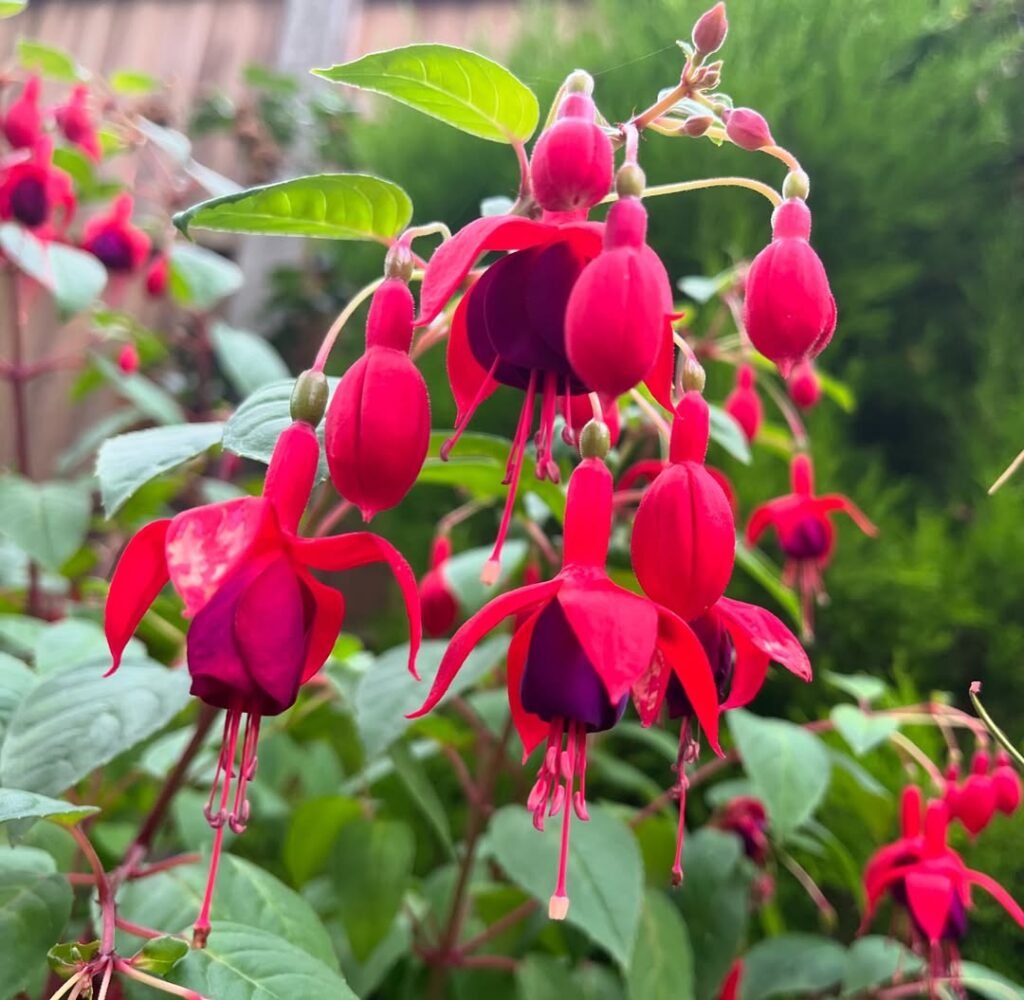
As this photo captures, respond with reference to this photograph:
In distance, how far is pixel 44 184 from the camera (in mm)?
910

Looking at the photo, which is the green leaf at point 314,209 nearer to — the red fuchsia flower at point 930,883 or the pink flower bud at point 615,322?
the pink flower bud at point 615,322

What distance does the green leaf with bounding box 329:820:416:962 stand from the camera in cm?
72

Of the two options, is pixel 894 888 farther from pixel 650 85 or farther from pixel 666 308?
pixel 650 85

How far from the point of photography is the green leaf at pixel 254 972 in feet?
1.31

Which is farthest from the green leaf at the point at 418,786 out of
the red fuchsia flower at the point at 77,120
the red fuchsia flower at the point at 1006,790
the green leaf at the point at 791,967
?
the red fuchsia flower at the point at 77,120

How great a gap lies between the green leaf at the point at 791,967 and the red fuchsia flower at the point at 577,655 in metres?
0.49

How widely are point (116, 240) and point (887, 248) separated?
0.98 metres

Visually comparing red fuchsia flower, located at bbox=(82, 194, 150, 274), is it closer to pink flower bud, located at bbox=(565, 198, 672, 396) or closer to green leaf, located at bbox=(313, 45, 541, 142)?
green leaf, located at bbox=(313, 45, 541, 142)

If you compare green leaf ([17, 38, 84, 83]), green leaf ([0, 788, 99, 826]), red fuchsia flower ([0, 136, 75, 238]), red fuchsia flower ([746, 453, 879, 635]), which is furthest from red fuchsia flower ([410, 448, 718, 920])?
green leaf ([17, 38, 84, 83])

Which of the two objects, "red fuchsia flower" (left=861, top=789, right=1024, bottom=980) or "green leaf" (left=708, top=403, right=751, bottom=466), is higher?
"green leaf" (left=708, top=403, right=751, bottom=466)

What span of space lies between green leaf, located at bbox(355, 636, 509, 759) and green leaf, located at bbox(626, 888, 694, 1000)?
217mm

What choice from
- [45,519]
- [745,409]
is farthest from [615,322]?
[45,519]

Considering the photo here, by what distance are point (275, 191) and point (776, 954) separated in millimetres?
685

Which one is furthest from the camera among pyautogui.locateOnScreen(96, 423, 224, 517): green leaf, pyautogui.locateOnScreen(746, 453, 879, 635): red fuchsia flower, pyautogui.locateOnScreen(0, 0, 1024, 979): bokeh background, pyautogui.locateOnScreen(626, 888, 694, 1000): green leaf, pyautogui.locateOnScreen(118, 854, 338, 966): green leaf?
pyautogui.locateOnScreen(0, 0, 1024, 979): bokeh background
